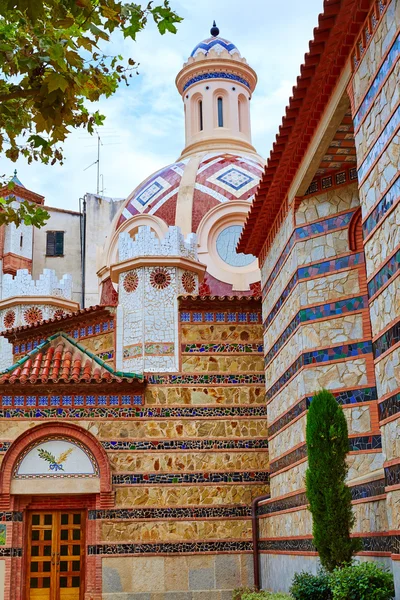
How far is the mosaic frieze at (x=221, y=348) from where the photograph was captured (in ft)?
50.8

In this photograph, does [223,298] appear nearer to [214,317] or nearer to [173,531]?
[214,317]

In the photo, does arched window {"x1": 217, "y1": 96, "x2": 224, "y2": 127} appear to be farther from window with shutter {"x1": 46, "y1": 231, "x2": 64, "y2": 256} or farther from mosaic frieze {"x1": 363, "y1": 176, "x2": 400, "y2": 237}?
mosaic frieze {"x1": 363, "y1": 176, "x2": 400, "y2": 237}

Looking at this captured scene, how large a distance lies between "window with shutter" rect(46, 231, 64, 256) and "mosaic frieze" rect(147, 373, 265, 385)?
14221 mm

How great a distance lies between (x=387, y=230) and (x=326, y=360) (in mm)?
3856

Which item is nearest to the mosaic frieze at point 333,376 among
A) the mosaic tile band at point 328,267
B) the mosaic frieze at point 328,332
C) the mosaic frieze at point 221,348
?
the mosaic frieze at point 328,332

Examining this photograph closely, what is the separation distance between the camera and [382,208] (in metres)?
7.88

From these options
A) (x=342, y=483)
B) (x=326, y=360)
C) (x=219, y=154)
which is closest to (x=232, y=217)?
(x=219, y=154)

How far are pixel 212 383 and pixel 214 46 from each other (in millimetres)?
12217

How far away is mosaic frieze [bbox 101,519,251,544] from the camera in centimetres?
1427

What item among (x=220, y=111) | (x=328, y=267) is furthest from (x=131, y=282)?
(x=220, y=111)

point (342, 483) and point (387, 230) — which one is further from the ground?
point (387, 230)

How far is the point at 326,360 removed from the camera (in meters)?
11.3

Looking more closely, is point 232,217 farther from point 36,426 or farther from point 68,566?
point 68,566

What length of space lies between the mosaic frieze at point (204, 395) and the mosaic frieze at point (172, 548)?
245cm
